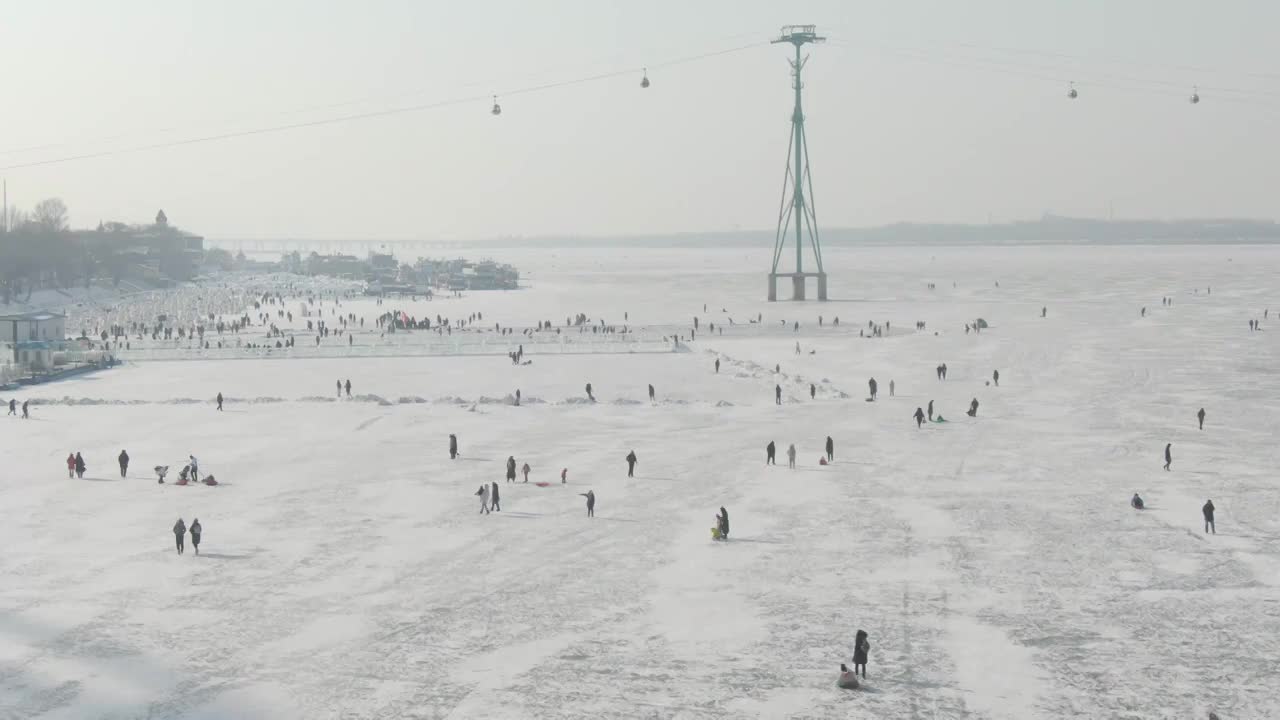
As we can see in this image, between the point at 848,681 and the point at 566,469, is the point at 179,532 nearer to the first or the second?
the point at 566,469

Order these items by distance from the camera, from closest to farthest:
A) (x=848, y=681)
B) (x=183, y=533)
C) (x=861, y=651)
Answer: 1. (x=848, y=681)
2. (x=861, y=651)
3. (x=183, y=533)

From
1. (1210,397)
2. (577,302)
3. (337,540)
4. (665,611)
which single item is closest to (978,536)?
(665,611)

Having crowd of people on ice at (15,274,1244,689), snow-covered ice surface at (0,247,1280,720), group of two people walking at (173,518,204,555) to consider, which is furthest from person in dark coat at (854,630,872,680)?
group of two people walking at (173,518,204,555)

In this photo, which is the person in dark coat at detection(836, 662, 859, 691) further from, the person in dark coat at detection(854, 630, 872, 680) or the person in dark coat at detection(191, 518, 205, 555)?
the person in dark coat at detection(191, 518, 205, 555)

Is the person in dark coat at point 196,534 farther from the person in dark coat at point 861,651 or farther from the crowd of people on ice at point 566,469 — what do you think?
the person in dark coat at point 861,651

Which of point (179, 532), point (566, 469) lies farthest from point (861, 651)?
point (566, 469)

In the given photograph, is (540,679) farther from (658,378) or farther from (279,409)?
(658,378)

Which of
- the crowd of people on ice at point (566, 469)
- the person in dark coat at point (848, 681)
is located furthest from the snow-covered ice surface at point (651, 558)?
the crowd of people on ice at point (566, 469)

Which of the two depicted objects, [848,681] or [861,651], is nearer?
[848,681]
